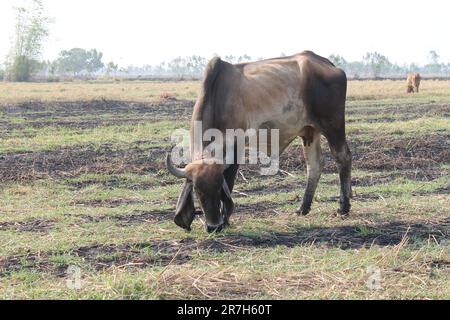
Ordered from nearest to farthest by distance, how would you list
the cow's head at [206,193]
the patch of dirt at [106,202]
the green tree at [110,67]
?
the cow's head at [206,193], the patch of dirt at [106,202], the green tree at [110,67]

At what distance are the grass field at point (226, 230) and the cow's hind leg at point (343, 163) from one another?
24cm

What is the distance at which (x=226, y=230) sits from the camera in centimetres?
816

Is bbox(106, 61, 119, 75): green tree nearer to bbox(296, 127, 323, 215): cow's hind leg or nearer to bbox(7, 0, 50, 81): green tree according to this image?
bbox(7, 0, 50, 81): green tree

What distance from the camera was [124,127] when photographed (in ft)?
65.6

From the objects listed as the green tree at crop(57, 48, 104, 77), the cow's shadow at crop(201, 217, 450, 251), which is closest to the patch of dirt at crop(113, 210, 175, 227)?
the cow's shadow at crop(201, 217, 450, 251)

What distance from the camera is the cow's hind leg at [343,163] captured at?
362 inches

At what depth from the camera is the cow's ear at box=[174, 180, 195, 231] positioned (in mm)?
8055

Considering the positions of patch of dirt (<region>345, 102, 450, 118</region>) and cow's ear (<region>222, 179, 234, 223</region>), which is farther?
patch of dirt (<region>345, 102, 450, 118</region>)

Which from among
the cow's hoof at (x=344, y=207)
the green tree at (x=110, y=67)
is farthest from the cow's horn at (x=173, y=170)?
the green tree at (x=110, y=67)

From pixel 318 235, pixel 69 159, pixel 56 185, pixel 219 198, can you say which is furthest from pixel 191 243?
pixel 69 159

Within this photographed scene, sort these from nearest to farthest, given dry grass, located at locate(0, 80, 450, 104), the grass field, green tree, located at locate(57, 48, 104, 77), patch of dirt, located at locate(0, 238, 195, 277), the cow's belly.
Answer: the grass field, patch of dirt, located at locate(0, 238, 195, 277), the cow's belly, dry grass, located at locate(0, 80, 450, 104), green tree, located at locate(57, 48, 104, 77)

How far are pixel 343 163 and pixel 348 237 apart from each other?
74.4 inches

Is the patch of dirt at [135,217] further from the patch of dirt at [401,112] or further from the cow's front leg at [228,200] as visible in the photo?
the patch of dirt at [401,112]
